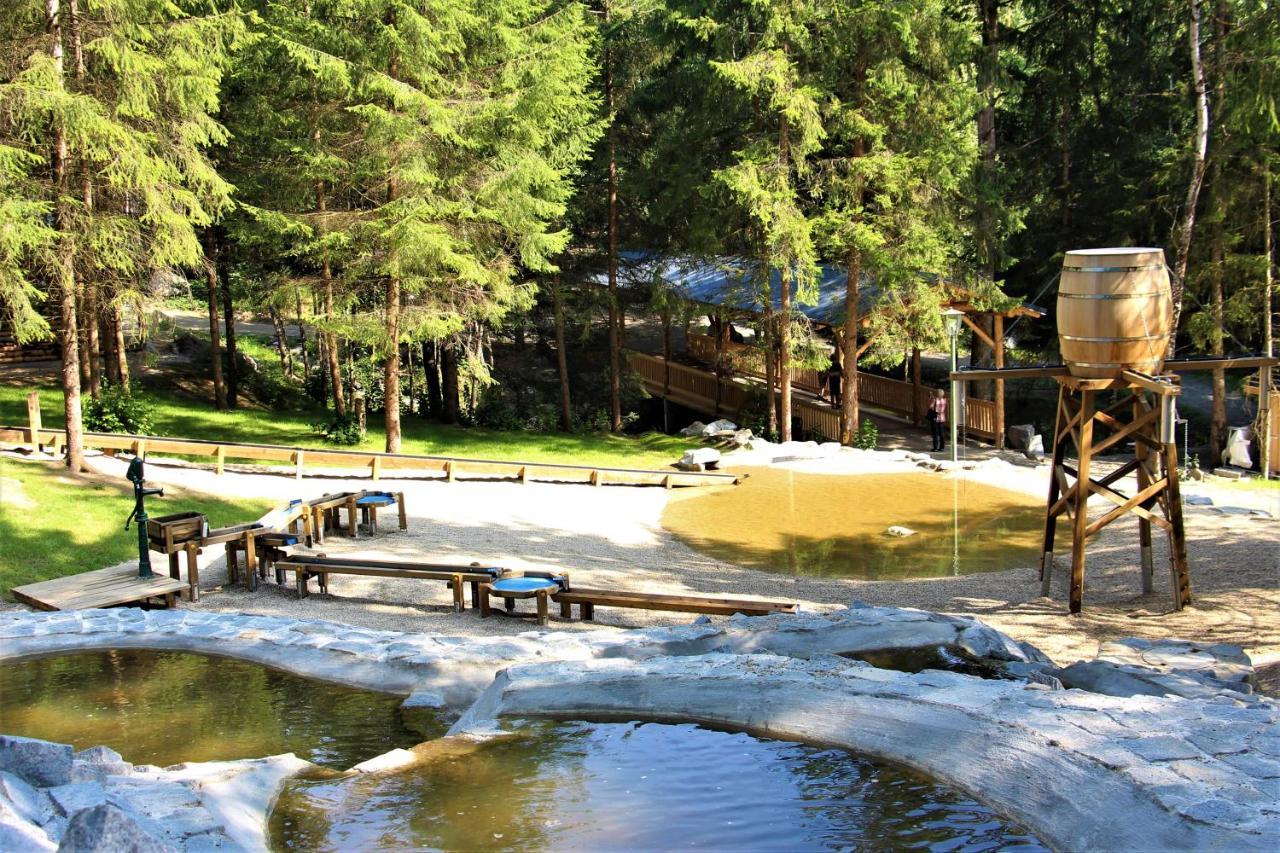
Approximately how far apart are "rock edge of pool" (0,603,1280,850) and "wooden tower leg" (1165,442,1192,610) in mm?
2461

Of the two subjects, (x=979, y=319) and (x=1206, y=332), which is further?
(x=979, y=319)

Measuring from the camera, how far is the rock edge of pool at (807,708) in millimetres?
5480

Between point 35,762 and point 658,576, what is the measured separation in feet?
31.7

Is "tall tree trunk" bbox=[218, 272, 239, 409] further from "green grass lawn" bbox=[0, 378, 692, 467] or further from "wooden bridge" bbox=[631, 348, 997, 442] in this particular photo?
"wooden bridge" bbox=[631, 348, 997, 442]

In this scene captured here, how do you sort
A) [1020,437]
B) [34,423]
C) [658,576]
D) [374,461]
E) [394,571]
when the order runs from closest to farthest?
1. [394,571]
2. [658,576]
3. [34,423]
4. [374,461]
5. [1020,437]

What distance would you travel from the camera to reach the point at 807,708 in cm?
738

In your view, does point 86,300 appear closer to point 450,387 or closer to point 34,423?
point 34,423

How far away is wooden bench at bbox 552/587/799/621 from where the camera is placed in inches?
458

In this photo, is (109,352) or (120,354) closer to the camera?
(120,354)

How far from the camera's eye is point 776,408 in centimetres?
2920

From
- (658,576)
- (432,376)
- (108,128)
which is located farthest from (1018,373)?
(432,376)

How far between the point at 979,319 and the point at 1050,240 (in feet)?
16.5

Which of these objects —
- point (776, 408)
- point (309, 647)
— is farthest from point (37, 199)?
point (776, 408)

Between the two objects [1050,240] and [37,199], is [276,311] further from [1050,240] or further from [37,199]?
[1050,240]
